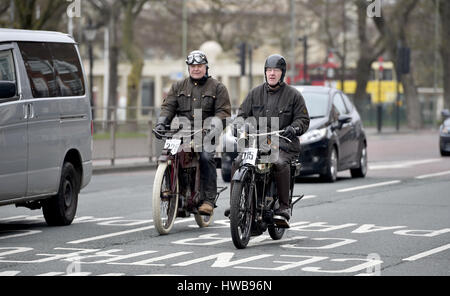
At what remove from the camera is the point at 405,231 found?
40.4ft

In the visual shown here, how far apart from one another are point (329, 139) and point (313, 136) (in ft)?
0.98

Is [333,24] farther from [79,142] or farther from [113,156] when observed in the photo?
[79,142]

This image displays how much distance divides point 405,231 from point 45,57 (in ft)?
14.4

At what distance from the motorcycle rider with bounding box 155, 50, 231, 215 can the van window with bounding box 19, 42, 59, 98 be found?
4.44ft

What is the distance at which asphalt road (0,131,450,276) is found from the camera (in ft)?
30.7

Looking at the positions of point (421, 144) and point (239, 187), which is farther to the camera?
point (421, 144)

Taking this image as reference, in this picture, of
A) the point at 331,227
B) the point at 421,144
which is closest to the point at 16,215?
the point at 331,227

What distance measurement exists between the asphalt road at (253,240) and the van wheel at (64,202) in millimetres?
170

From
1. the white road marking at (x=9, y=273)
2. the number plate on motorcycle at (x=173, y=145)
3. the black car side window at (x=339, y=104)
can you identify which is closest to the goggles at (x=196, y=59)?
the number plate on motorcycle at (x=173, y=145)

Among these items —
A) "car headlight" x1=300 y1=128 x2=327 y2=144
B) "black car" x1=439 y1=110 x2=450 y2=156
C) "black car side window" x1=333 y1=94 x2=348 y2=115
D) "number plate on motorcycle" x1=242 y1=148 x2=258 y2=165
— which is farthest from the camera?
"black car" x1=439 y1=110 x2=450 y2=156

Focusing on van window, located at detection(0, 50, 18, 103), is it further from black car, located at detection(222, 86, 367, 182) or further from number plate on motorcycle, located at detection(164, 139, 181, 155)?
black car, located at detection(222, 86, 367, 182)

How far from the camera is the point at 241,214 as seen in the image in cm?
1050

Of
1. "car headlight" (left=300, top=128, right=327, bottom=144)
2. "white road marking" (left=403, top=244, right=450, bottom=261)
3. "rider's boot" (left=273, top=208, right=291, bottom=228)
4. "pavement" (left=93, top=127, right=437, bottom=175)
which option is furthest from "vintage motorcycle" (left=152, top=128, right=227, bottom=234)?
"pavement" (left=93, top=127, right=437, bottom=175)

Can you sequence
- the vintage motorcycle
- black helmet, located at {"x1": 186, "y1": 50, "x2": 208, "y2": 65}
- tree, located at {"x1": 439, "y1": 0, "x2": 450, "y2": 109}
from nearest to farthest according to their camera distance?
the vintage motorcycle, black helmet, located at {"x1": 186, "y1": 50, "x2": 208, "y2": 65}, tree, located at {"x1": 439, "y1": 0, "x2": 450, "y2": 109}
